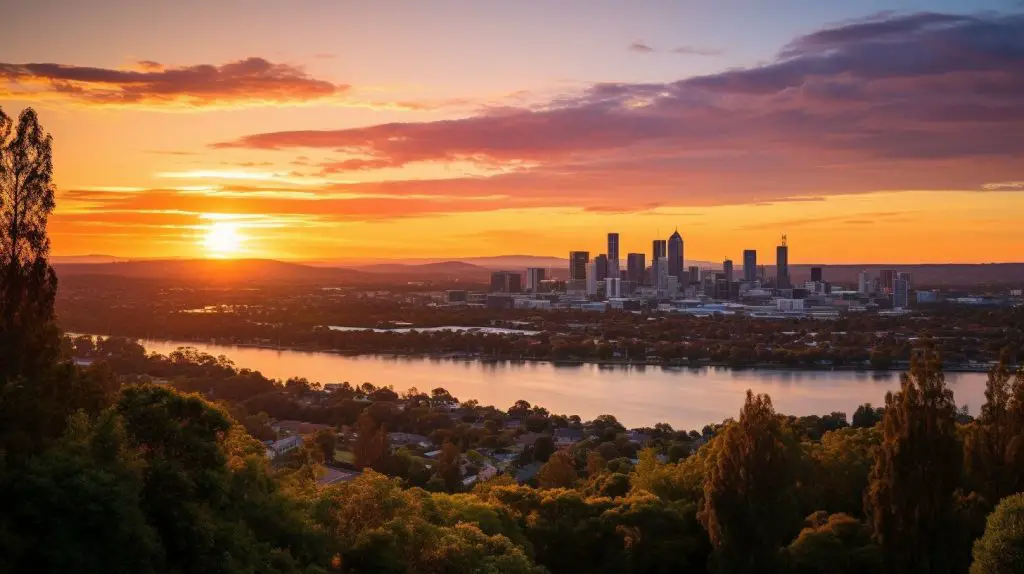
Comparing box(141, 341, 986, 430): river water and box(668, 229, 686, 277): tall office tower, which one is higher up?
box(668, 229, 686, 277): tall office tower

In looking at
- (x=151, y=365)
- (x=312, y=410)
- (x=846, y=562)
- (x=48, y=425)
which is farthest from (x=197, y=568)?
(x=151, y=365)

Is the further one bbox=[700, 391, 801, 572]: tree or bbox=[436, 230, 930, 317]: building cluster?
bbox=[436, 230, 930, 317]: building cluster

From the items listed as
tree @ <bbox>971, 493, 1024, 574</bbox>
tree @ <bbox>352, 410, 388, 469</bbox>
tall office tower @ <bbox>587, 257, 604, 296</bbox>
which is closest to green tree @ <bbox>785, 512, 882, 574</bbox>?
tree @ <bbox>971, 493, 1024, 574</bbox>

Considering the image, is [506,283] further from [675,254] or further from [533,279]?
[675,254]

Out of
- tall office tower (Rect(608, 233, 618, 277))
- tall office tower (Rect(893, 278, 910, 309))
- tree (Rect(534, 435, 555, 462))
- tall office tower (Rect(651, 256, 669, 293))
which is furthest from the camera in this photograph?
tall office tower (Rect(608, 233, 618, 277))

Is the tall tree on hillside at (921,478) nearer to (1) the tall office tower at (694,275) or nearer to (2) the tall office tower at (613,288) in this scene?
(2) the tall office tower at (613,288)

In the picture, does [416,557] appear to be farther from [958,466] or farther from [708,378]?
[708,378]

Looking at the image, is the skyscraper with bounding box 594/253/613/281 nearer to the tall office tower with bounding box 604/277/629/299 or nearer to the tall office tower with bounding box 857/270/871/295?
the tall office tower with bounding box 604/277/629/299

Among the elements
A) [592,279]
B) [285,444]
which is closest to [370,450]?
[285,444]
